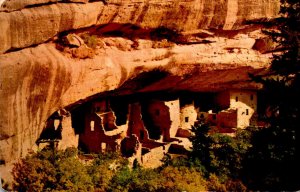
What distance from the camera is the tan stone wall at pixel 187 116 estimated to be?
37.0 feet

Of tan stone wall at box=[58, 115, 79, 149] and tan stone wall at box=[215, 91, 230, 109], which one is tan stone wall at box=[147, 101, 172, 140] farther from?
tan stone wall at box=[58, 115, 79, 149]

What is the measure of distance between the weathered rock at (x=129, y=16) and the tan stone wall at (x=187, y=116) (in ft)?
7.00

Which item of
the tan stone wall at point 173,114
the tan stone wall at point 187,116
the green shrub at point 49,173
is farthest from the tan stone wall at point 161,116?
the green shrub at point 49,173

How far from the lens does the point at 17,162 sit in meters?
7.35

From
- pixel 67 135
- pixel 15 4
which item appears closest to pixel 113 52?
pixel 67 135

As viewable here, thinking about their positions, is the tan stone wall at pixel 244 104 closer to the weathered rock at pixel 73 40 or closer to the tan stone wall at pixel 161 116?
the tan stone wall at pixel 161 116

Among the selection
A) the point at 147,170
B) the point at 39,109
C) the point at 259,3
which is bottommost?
the point at 147,170

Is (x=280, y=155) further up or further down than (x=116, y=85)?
further down

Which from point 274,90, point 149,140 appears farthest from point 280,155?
point 149,140

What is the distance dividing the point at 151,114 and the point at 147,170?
2.25m

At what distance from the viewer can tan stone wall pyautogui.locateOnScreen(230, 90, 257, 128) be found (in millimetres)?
11508

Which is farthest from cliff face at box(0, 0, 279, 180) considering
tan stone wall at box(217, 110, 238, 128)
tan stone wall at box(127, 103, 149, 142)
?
tan stone wall at box(217, 110, 238, 128)

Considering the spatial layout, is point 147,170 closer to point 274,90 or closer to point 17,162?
point 17,162

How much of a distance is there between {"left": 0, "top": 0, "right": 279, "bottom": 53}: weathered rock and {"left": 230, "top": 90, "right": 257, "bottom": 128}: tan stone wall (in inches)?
85.5
